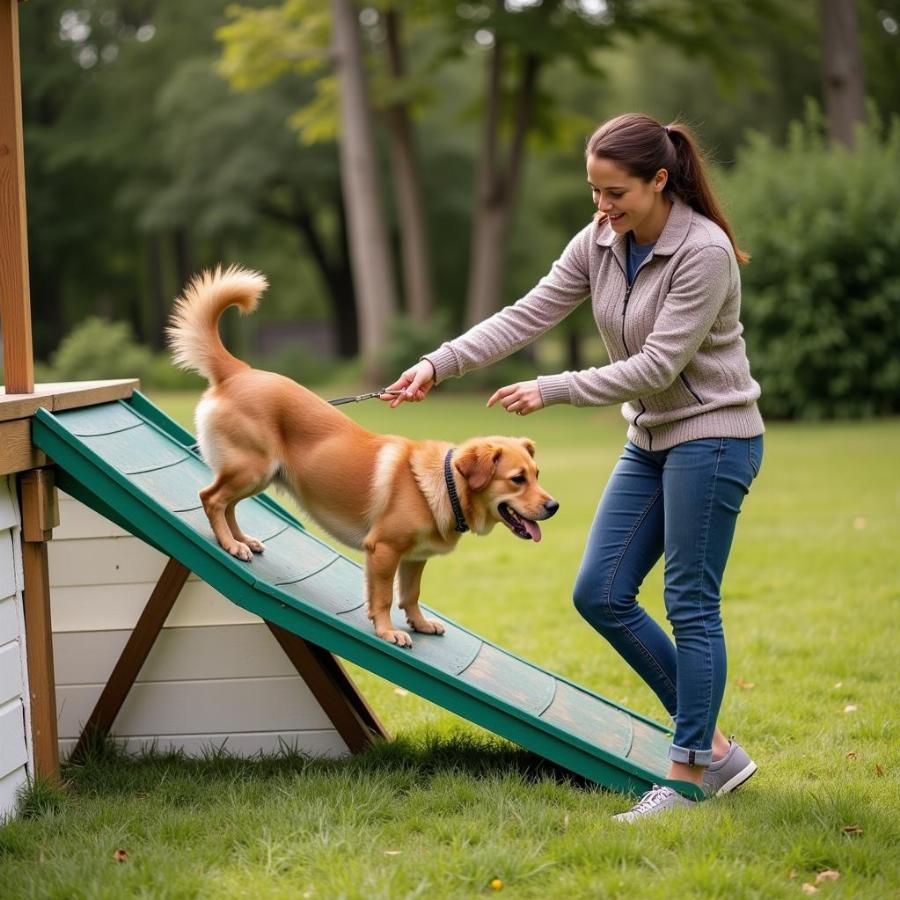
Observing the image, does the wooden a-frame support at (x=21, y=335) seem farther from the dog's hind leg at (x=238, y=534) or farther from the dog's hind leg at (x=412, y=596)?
the dog's hind leg at (x=412, y=596)

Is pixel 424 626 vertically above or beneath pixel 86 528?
beneath

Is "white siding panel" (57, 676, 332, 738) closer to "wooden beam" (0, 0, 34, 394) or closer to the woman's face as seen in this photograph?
"wooden beam" (0, 0, 34, 394)

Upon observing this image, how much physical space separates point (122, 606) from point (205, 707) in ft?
1.74

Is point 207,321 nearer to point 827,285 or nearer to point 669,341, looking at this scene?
point 669,341

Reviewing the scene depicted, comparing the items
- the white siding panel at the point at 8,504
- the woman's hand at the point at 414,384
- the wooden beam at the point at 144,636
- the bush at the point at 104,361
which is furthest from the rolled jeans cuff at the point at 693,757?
the bush at the point at 104,361

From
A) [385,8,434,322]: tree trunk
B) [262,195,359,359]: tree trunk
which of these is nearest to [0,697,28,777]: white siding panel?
[385,8,434,322]: tree trunk

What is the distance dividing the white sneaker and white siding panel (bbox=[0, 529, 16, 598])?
6.99ft

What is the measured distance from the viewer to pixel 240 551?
4.42 meters

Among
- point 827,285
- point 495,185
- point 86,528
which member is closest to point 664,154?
point 86,528

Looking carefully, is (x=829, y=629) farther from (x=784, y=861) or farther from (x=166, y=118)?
(x=166, y=118)

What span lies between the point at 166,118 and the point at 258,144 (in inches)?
160

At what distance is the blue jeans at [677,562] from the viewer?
3965 mm

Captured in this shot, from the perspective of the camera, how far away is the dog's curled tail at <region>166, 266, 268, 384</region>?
4.52m

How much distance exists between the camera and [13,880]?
3.40 m
